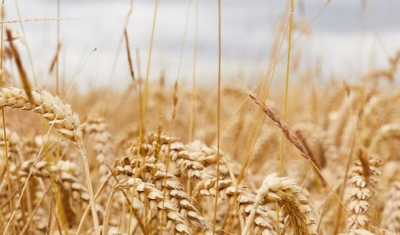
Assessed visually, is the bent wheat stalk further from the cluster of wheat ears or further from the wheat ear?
the wheat ear

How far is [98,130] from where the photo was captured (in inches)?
59.9

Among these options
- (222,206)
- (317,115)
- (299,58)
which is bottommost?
(222,206)

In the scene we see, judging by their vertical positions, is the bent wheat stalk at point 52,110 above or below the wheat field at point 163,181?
above

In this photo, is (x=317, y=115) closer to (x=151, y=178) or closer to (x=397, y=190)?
(x=397, y=190)

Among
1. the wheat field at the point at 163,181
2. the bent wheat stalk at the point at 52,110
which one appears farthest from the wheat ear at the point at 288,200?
the bent wheat stalk at the point at 52,110

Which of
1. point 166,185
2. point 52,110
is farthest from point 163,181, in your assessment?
point 52,110

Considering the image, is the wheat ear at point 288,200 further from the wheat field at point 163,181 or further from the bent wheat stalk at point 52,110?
the bent wheat stalk at point 52,110

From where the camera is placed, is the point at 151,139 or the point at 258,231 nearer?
the point at 258,231

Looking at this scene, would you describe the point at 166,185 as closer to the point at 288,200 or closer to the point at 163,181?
the point at 163,181

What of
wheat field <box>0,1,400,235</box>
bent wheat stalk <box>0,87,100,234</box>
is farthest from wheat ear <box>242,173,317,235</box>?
bent wheat stalk <box>0,87,100,234</box>

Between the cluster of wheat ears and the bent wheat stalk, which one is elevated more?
the bent wheat stalk

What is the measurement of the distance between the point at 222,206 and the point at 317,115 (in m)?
2.57

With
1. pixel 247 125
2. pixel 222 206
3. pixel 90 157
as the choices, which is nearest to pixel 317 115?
pixel 247 125

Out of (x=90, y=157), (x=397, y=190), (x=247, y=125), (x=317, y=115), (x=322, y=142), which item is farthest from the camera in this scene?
(x=317, y=115)
